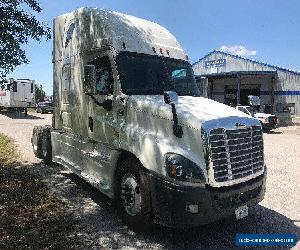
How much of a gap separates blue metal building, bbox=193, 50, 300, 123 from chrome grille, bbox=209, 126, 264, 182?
30.8 m

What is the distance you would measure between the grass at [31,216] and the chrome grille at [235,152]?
2.51m

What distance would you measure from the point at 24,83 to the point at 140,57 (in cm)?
3319

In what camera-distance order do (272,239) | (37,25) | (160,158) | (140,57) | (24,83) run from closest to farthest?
(160,158), (272,239), (140,57), (37,25), (24,83)

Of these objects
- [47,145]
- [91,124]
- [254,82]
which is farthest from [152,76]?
[254,82]

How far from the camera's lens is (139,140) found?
599 cm

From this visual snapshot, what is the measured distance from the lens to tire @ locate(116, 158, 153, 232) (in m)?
5.72

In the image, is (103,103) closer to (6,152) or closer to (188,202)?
(188,202)

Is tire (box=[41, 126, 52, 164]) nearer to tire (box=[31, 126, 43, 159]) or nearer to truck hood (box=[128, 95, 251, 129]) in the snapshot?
tire (box=[31, 126, 43, 159])

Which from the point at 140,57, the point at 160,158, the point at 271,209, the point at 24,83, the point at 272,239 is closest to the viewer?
the point at 160,158

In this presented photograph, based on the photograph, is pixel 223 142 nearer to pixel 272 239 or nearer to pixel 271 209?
pixel 272 239

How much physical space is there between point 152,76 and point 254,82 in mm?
35080

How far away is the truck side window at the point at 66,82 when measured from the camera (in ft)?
29.7

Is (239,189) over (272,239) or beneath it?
over

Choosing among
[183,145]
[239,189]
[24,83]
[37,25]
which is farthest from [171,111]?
[24,83]
